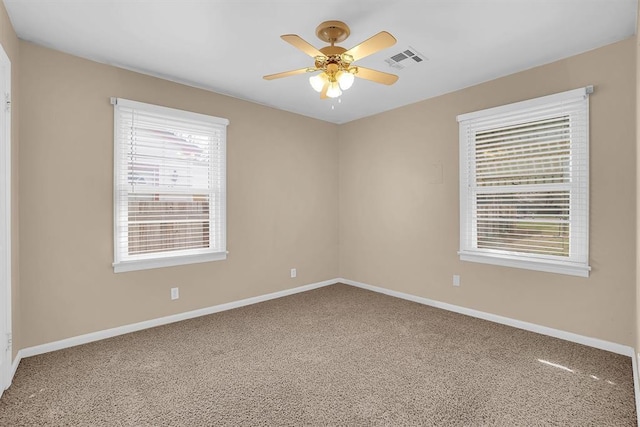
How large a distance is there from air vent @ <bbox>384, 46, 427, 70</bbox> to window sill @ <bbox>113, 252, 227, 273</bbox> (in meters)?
2.73

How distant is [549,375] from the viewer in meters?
2.41

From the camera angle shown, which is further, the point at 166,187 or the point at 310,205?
the point at 310,205

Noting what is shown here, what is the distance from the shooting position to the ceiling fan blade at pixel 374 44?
6.47ft

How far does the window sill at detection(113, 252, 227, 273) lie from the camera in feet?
10.4

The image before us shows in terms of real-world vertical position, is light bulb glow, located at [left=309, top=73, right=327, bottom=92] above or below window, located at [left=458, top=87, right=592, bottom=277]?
above

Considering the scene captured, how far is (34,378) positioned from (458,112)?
4535 millimetres

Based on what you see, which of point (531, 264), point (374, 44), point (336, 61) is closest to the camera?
point (374, 44)

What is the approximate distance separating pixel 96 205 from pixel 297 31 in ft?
7.71

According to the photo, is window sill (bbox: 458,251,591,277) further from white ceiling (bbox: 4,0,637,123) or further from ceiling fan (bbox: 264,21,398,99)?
ceiling fan (bbox: 264,21,398,99)

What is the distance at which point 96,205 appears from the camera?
3033mm

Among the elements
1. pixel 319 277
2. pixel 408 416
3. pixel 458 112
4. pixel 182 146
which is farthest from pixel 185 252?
pixel 458 112

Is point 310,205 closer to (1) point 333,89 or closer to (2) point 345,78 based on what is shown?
(1) point 333,89

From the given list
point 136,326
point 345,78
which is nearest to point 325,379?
point 136,326

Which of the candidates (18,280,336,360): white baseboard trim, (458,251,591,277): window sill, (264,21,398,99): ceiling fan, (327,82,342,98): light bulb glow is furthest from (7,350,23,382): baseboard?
(458,251,591,277): window sill
